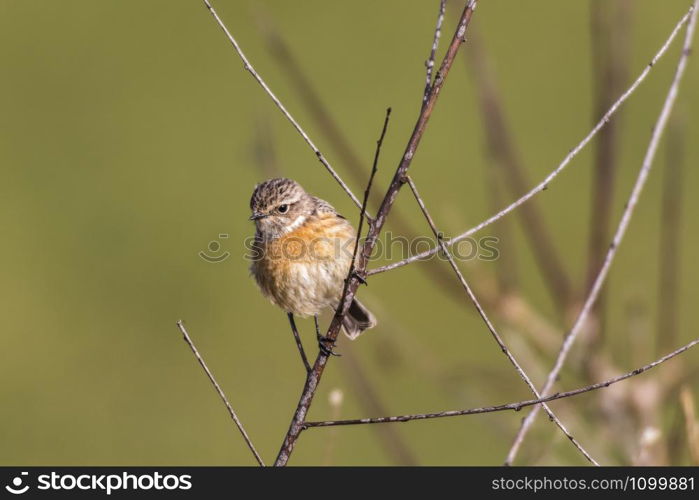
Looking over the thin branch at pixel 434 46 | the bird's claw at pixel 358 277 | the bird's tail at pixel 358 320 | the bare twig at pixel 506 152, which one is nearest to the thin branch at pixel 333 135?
the bare twig at pixel 506 152

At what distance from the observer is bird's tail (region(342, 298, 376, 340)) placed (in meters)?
4.77

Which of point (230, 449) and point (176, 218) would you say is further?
point (176, 218)

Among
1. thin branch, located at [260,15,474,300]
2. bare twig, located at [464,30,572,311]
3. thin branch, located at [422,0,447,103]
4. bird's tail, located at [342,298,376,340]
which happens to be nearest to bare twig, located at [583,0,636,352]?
bare twig, located at [464,30,572,311]

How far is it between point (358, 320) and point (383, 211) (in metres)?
2.26

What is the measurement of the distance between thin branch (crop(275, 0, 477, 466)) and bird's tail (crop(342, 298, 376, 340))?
186 cm

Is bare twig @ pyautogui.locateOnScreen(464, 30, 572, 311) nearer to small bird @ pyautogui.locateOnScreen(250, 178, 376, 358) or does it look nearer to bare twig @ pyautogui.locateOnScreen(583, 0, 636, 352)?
bare twig @ pyautogui.locateOnScreen(583, 0, 636, 352)

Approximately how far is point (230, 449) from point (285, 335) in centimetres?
115

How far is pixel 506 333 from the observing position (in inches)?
173

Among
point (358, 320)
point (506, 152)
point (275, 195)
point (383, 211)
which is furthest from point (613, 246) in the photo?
point (275, 195)

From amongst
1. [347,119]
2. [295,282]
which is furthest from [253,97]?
[295,282]

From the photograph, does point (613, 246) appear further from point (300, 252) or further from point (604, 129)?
point (300, 252)

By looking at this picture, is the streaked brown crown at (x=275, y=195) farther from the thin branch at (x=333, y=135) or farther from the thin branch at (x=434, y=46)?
the thin branch at (x=434, y=46)

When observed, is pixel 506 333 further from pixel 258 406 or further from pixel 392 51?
pixel 392 51

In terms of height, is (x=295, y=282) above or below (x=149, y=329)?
below
